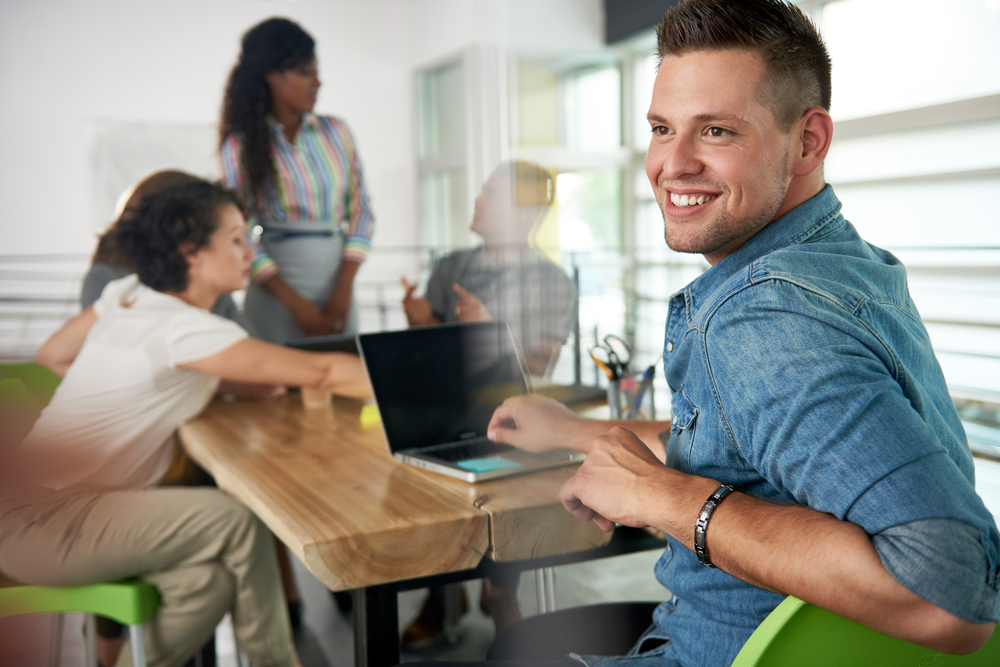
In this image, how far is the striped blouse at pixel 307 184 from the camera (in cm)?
99

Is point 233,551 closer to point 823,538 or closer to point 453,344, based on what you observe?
point 453,344

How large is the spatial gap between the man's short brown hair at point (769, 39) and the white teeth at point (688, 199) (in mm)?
85

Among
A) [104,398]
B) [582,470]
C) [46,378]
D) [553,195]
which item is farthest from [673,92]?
[104,398]

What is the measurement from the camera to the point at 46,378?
27.8 inches

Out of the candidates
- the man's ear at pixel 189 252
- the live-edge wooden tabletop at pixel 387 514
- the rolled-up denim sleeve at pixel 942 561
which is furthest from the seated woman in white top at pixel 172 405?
the rolled-up denim sleeve at pixel 942 561

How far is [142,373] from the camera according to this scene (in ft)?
3.90

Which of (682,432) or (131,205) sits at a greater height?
(131,205)

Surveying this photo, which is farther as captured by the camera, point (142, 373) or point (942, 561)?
point (142, 373)

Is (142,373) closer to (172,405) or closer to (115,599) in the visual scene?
(172,405)

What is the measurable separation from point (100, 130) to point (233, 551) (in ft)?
2.29

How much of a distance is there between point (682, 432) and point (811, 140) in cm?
29

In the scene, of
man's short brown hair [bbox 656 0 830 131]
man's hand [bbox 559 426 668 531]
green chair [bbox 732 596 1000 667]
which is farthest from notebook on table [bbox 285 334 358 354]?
green chair [bbox 732 596 1000 667]

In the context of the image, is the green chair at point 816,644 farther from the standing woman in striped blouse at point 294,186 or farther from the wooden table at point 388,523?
the standing woman in striped blouse at point 294,186

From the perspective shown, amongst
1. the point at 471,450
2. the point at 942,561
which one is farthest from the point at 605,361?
the point at 942,561
